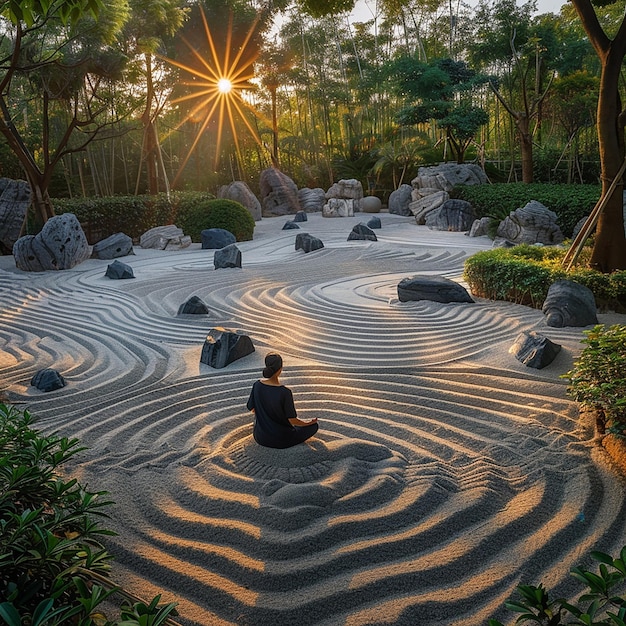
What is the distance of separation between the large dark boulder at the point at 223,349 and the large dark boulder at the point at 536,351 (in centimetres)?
258

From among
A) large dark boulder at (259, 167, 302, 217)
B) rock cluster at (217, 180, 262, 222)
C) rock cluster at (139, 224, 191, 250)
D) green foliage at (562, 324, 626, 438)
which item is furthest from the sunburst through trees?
green foliage at (562, 324, 626, 438)

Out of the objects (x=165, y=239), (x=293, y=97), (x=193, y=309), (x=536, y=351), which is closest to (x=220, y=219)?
(x=165, y=239)

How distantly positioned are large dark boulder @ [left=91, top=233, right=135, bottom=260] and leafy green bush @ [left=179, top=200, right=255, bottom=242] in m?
2.62

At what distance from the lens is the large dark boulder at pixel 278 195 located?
2136 centimetres

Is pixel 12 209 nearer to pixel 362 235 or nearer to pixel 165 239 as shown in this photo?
pixel 165 239

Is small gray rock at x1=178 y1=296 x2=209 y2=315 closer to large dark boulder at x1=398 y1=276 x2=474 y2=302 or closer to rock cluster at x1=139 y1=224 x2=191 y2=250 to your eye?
large dark boulder at x1=398 y1=276 x2=474 y2=302

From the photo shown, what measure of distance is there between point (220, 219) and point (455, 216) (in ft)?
21.7

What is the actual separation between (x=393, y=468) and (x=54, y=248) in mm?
10111

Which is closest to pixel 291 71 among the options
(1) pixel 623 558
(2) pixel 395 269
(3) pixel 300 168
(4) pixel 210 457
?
(3) pixel 300 168

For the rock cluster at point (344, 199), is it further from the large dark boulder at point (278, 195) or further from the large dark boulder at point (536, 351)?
the large dark boulder at point (536, 351)

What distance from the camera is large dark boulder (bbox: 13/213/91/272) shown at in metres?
11.2

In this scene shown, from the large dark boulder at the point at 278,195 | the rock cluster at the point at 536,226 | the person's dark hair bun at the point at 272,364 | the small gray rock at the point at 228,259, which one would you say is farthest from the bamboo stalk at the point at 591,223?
the large dark boulder at the point at 278,195

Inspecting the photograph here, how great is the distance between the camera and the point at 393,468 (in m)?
3.26

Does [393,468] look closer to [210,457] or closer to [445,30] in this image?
[210,457]
